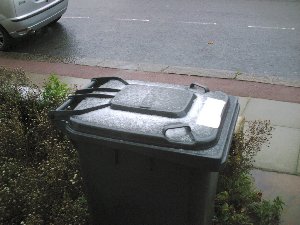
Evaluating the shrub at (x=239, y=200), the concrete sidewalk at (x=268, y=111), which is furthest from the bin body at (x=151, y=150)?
the concrete sidewalk at (x=268, y=111)

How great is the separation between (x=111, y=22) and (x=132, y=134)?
8373 millimetres

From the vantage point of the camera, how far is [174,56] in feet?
25.8

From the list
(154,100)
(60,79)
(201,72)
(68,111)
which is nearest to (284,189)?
(154,100)

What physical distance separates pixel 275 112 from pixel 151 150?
3.44 m

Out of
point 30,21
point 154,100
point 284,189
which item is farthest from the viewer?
point 30,21

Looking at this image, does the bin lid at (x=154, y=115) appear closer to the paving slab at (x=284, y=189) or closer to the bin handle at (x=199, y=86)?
the bin handle at (x=199, y=86)

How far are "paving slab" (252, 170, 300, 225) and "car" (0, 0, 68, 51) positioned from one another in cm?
571

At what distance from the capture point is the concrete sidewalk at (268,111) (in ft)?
12.6

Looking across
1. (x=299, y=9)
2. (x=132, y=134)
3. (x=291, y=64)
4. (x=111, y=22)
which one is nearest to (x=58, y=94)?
(x=132, y=134)

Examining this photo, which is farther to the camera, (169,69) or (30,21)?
(30,21)

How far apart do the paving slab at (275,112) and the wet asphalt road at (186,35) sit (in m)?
1.42

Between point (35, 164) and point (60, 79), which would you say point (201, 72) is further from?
point (35, 164)

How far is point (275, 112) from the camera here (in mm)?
5359

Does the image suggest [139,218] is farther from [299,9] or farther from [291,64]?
[299,9]
